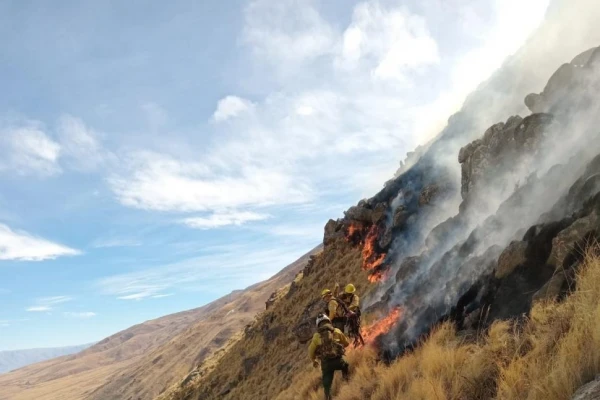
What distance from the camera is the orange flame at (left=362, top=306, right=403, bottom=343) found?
1217 cm

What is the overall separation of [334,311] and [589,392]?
319 inches

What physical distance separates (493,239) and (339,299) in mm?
4650

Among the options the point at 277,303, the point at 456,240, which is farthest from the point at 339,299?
the point at 277,303

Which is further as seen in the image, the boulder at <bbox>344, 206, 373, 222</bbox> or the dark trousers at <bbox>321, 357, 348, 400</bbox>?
the boulder at <bbox>344, 206, 373, 222</bbox>

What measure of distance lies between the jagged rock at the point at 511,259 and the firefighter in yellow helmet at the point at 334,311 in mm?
4224

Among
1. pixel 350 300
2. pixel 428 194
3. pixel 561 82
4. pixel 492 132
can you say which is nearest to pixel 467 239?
pixel 350 300

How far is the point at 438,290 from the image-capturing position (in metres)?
11.7

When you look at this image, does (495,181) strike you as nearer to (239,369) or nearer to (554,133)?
(554,133)

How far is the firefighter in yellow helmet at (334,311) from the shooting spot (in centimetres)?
1129

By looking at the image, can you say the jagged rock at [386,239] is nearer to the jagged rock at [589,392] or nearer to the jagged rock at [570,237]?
the jagged rock at [570,237]

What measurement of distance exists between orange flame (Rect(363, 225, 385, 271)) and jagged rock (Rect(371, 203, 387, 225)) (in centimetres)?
49

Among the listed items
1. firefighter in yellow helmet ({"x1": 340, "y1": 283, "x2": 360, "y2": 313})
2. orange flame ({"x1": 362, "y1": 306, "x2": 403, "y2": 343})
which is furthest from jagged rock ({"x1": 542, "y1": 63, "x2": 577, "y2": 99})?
firefighter in yellow helmet ({"x1": 340, "y1": 283, "x2": 360, "y2": 313})

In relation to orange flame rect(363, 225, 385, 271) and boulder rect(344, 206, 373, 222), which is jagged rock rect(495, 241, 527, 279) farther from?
boulder rect(344, 206, 373, 222)

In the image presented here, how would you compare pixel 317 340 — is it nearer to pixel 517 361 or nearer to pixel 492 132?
pixel 517 361
